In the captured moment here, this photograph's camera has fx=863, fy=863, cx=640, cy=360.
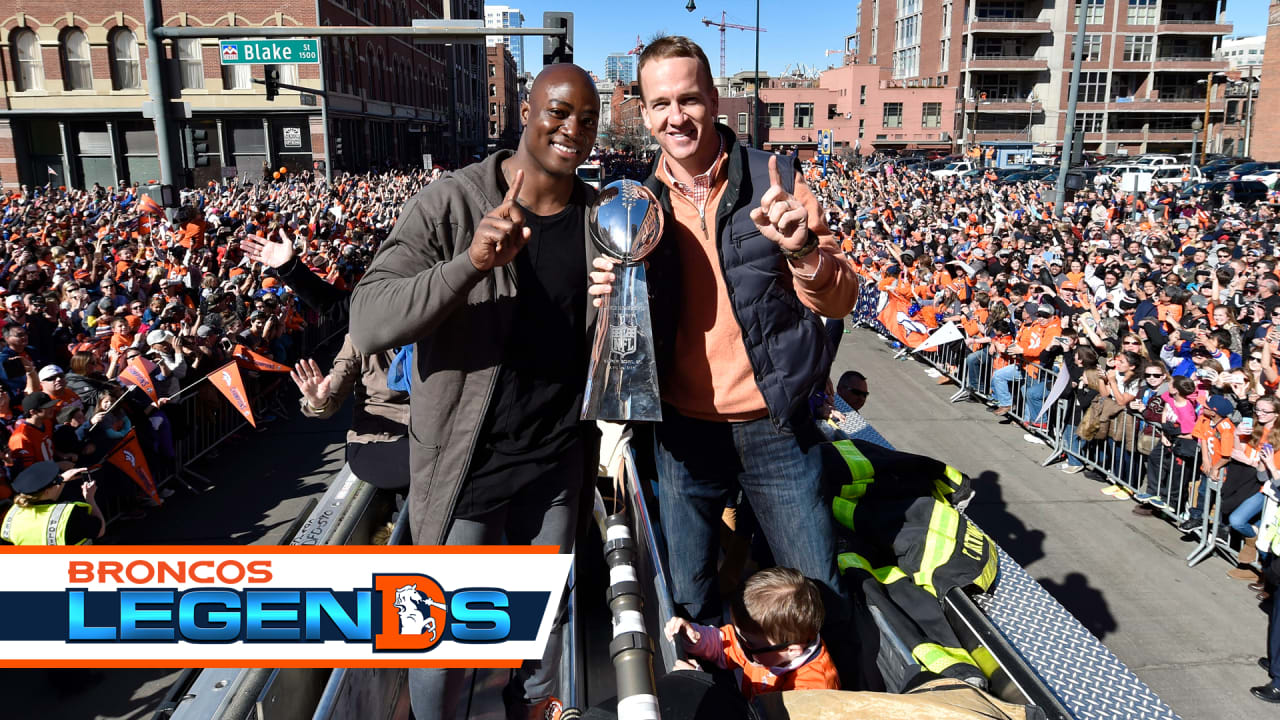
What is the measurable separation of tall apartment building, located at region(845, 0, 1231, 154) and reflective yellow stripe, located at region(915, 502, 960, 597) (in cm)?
7438

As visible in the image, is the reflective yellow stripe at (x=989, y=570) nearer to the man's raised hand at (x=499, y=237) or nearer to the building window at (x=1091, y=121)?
the man's raised hand at (x=499, y=237)

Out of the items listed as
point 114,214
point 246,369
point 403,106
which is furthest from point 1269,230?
point 403,106

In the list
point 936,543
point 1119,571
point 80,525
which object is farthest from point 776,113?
point 936,543

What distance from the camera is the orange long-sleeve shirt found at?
248 cm

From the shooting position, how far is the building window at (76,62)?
39281mm

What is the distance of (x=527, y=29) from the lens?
44.5 ft

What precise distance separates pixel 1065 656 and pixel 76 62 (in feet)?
158

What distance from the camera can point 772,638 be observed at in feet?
8.29

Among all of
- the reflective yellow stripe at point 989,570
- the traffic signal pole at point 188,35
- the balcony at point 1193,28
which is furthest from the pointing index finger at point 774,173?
the balcony at point 1193,28

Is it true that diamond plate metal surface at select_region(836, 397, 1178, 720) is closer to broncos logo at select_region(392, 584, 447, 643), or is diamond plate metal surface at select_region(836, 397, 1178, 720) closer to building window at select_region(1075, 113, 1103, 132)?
broncos logo at select_region(392, 584, 447, 643)

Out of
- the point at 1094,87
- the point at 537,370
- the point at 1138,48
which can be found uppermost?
the point at 1138,48

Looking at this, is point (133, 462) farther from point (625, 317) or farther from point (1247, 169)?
point (1247, 169)

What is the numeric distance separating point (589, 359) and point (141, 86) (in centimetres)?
4594

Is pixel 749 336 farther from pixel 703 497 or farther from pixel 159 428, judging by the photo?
pixel 159 428
